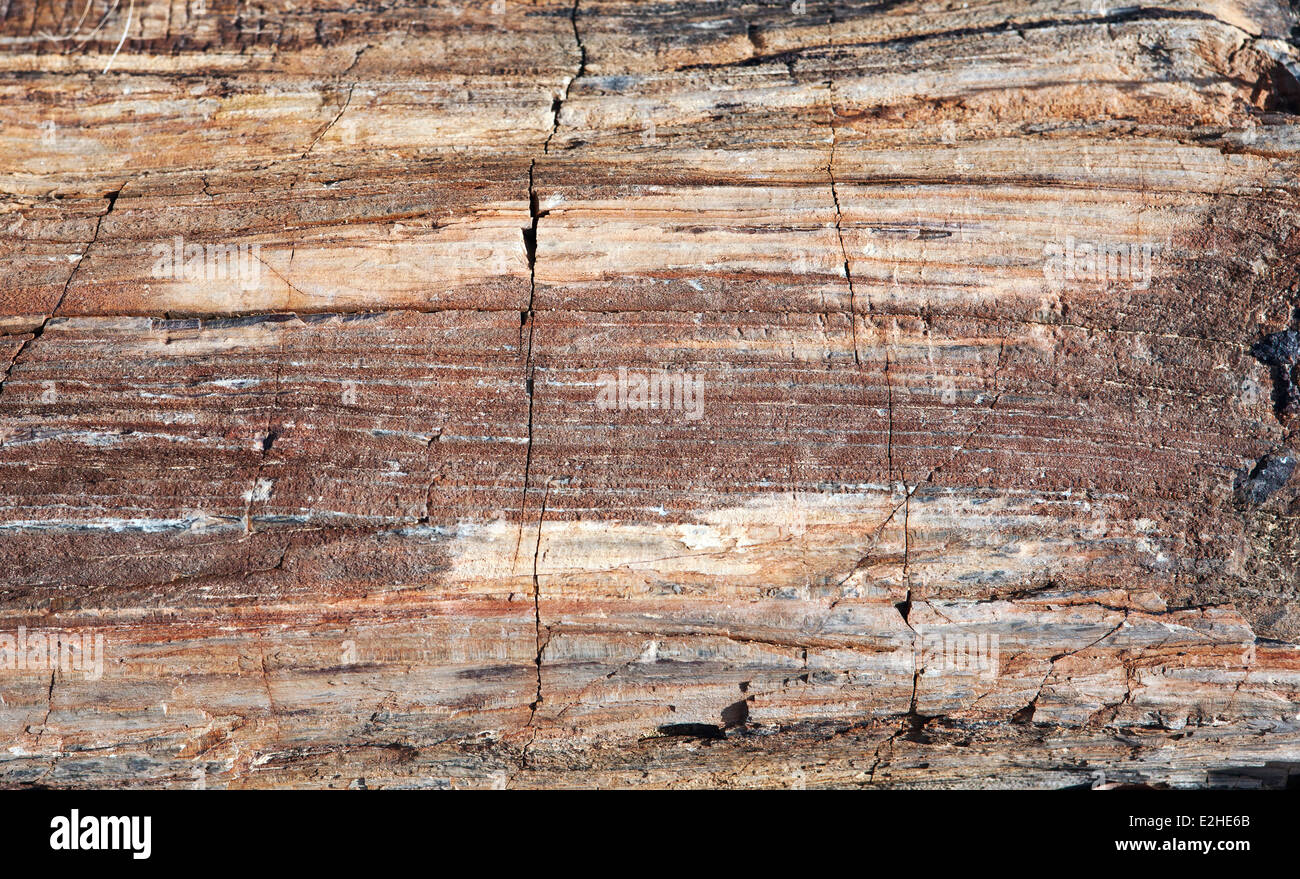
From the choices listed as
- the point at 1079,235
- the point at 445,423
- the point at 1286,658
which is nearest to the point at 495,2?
the point at 445,423

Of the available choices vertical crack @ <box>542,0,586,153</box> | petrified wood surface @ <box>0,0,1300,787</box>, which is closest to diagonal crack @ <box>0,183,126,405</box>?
petrified wood surface @ <box>0,0,1300,787</box>

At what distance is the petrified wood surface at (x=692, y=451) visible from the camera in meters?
2.68

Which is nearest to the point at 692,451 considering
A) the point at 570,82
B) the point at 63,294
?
the point at 570,82

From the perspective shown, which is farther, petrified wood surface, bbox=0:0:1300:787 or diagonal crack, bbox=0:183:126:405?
diagonal crack, bbox=0:183:126:405

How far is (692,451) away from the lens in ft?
9.00

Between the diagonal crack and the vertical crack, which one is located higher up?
the vertical crack

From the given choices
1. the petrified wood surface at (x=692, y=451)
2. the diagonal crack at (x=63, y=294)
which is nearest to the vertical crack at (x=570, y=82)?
the petrified wood surface at (x=692, y=451)

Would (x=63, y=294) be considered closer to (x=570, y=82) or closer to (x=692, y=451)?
(x=570, y=82)

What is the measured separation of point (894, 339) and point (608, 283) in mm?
977

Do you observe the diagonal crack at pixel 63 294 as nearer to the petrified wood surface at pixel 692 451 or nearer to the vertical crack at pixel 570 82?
the petrified wood surface at pixel 692 451

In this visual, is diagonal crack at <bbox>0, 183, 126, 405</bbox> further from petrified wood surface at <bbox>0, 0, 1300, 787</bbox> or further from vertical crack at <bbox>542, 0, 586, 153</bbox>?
vertical crack at <bbox>542, 0, 586, 153</bbox>

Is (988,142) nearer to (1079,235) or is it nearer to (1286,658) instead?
(1079,235)

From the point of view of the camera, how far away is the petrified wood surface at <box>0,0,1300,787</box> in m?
2.68

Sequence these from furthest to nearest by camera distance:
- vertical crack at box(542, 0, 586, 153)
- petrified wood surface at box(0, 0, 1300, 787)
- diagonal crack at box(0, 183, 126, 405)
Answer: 1. vertical crack at box(542, 0, 586, 153)
2. diagonal crack at box(0, 183, 126, 405)
3. petrified wood surface at box(0, 0, 1300, 787)
